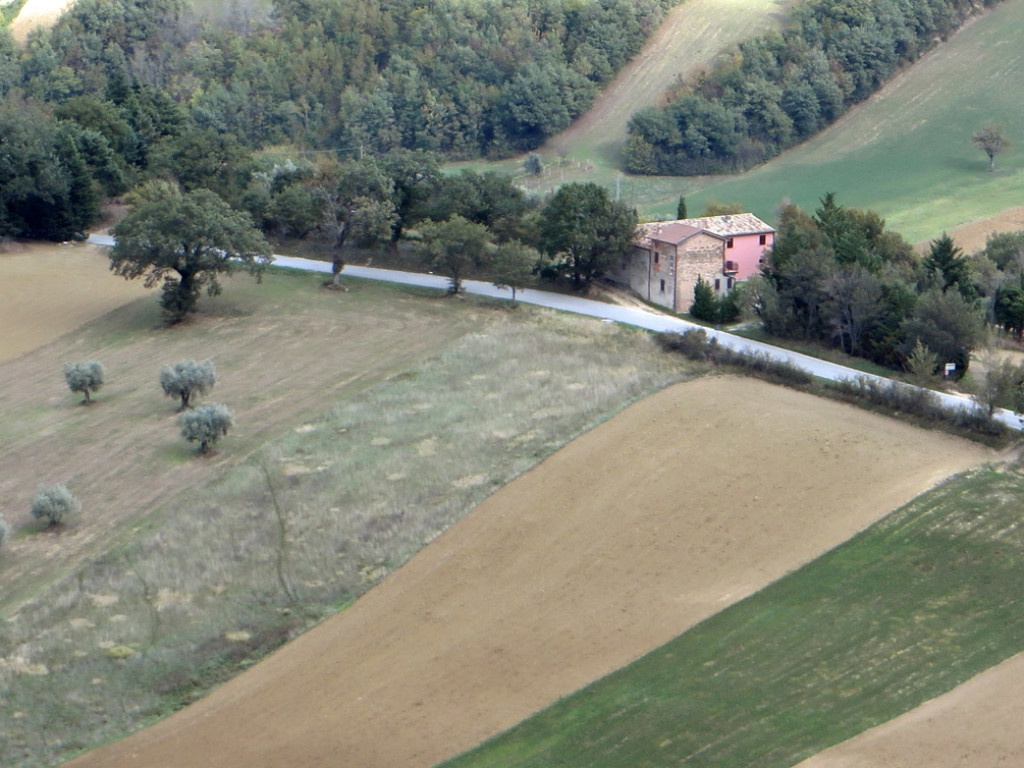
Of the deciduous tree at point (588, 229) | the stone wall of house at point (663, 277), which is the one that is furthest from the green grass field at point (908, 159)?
the deciduous tree at point (588, 229)

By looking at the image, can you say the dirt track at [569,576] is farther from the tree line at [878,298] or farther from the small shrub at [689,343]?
the tree line at [878,298]

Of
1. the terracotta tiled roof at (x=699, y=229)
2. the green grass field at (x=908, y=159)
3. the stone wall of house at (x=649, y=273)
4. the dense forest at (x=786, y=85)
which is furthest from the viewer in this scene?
the dense forest at (x=786, y=85)

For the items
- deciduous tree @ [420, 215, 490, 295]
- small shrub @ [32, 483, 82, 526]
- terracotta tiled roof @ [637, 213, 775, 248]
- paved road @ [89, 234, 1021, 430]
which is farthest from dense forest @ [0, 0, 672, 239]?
small shrub @ [32, 483, 82, 526]

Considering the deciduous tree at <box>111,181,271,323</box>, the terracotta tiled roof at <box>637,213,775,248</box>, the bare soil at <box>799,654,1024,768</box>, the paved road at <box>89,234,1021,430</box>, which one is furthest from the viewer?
the terracotta tiled roof at <box>637,213,775,248</box>

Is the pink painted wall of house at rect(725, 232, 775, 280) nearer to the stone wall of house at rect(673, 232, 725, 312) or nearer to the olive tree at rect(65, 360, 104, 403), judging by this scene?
the stone wall of house at rect(673, 232, 725, 312)

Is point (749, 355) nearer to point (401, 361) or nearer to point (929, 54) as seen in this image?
point (401, 361)
